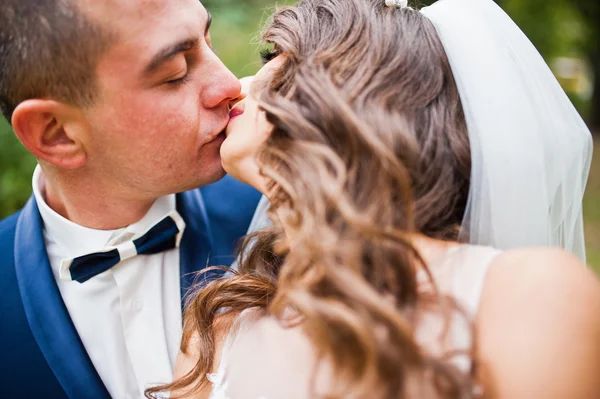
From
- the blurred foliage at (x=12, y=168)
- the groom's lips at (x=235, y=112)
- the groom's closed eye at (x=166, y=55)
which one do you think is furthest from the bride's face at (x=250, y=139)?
the blurred foliage at (x=12, y=168)

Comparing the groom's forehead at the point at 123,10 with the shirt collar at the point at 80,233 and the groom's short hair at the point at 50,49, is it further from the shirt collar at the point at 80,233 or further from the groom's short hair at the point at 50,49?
the shirt collar at the point at 80,233

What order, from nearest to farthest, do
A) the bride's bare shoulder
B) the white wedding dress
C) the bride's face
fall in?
the bride's bare shoulder
the white wedding dress
the bride's face

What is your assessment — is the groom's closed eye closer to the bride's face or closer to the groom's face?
the groom's face

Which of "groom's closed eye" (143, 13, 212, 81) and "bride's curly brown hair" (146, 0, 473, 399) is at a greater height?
"groom's closed eye" (143, 13, 212, 81)

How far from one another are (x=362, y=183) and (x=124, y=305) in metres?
1.32

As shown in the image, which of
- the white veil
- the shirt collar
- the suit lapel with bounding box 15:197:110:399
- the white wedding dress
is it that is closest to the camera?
the white wedding dress

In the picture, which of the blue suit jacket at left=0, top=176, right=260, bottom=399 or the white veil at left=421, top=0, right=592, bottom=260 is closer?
the white veil at left=421, top=0, right=592, bottom=260

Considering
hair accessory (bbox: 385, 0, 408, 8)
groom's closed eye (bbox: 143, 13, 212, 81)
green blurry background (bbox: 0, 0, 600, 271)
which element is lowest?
green blurry background (bbox: 0, 0, 600, 271)

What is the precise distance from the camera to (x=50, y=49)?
218cm

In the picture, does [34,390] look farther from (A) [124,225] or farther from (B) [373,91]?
(B) [373,91]

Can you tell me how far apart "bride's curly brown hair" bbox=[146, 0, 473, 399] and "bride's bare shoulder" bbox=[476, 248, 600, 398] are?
0.33ft

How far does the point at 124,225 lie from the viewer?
8.79 feet

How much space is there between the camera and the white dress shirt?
2.50 metres

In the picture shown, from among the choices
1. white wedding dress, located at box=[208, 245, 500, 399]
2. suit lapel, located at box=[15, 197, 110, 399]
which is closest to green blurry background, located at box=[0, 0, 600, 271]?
white wedding dress, located at box=[208, 245, 500, 399]
